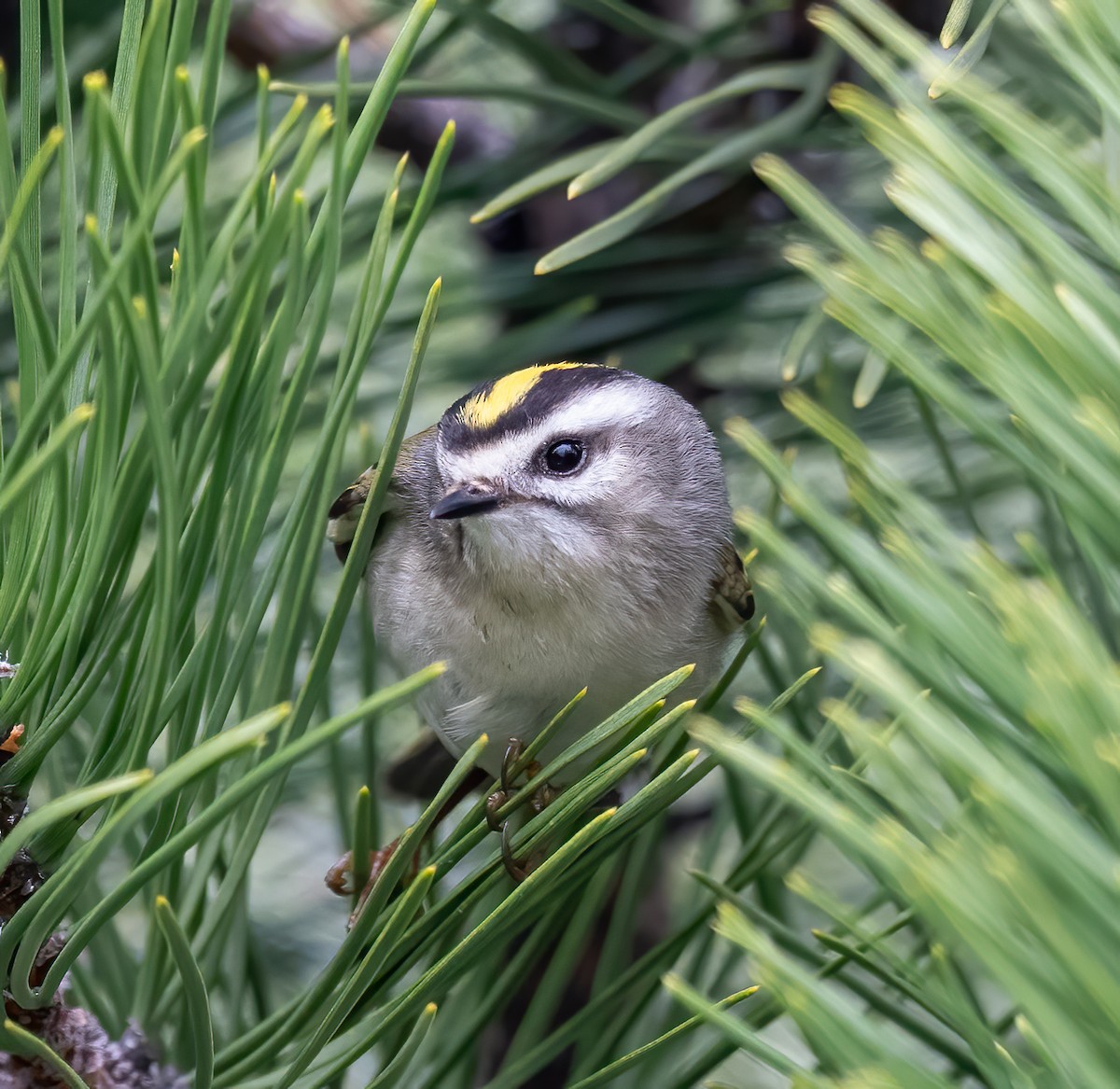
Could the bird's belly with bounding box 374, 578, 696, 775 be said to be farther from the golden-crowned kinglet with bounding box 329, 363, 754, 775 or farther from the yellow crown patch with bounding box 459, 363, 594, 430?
the yellow crown patch with bounding box 459, 363, 594, 430

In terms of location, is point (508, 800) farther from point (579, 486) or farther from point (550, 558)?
point (579, 486)

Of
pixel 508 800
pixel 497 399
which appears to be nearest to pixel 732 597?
pixel 497 399

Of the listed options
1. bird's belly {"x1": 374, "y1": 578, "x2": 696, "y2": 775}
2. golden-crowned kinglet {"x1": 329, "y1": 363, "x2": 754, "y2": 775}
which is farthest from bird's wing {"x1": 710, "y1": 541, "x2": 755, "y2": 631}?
bird's belly {"x1": 374, "y1": 578, "x2": 696, "y2": 775}

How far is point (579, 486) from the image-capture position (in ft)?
4.64

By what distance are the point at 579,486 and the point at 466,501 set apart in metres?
0.19

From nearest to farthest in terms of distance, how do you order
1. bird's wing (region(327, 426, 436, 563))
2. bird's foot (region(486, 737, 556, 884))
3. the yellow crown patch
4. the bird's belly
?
bird's foot (region(486, 737, 556, 884)) → the bird's belly → the yellow crown patch → bird's wing (region(327, 426, 436, 563))

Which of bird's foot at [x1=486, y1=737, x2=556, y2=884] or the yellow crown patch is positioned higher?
the yellow crown patch

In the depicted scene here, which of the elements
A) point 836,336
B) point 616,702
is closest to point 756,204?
point 836,336

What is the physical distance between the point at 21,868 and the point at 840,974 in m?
0.49

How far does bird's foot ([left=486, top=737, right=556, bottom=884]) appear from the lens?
0.74 metres

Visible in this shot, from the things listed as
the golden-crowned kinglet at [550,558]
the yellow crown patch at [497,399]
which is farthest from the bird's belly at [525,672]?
the yellow crown patch at [497,399]

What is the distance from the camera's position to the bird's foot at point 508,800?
29.2 inches

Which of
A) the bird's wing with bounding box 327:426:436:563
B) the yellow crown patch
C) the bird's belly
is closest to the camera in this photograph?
the bird's belly

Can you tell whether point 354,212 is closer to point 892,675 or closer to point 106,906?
point 106,906
